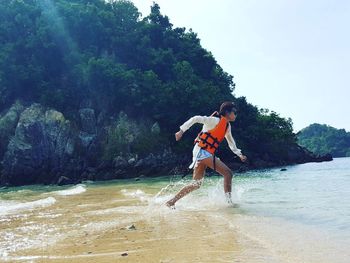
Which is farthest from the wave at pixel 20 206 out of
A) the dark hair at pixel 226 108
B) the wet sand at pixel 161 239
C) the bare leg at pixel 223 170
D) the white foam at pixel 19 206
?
the dark hair at pixel 226 108

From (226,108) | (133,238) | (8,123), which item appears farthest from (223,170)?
(8,123)

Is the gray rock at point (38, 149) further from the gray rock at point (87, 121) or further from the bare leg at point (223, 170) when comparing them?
the bare leg at point (223, 170)

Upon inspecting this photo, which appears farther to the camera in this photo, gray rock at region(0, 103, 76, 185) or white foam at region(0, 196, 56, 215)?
gray rock at region(0, 103, 76, 185)

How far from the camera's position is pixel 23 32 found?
141 feet

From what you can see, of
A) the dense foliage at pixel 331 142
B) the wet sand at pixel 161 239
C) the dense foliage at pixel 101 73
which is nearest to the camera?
the wet sand at pixel 161 239

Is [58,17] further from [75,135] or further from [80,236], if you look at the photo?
[80,236]

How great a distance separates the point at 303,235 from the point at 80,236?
264 centimetres

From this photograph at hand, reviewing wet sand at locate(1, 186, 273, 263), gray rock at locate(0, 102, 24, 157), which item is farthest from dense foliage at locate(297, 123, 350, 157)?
wet sand at locate(1, 186, 273, 263)

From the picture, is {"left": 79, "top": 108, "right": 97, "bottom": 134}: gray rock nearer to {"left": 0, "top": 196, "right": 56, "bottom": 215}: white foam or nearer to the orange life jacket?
{"left": 0, "top": 196, "right": 56, "bottom": 215}: white foam

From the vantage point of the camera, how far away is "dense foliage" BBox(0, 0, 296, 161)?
41031mm

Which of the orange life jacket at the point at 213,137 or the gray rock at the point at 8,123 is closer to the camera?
the orange life jacket at the point at 213,137

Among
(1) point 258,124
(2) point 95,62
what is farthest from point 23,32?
(1) point 258,124

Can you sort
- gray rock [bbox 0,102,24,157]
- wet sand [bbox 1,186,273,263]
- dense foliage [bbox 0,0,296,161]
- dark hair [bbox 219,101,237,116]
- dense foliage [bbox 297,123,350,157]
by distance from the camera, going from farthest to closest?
dense foliage [bbox 297,123,350,157], dense foliage [bbox 0,0,296,161], gray rock [bbox 0,102,24,157], dark hair [bbox 219,101,237,116], wet sand [bbox 1,186,273,263]

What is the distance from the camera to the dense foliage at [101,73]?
135 ft
